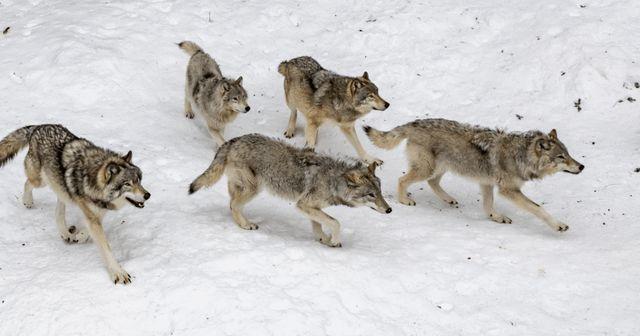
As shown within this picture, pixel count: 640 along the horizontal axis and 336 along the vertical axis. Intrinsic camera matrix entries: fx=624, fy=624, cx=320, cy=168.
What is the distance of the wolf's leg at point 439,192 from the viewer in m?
10.9

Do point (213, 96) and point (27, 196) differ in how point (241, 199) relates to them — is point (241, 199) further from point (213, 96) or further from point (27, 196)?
point (213, 96)

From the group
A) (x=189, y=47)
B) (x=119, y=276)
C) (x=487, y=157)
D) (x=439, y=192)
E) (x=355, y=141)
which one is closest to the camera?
(x=119, y=276)

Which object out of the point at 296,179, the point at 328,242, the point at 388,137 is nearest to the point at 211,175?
the point at 296,179

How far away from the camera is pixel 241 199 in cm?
921

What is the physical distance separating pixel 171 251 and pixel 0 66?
291 inches

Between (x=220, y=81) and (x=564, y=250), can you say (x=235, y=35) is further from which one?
(x=564, y=250)

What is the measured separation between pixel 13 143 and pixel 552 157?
7960mm

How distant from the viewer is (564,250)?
8930 mm

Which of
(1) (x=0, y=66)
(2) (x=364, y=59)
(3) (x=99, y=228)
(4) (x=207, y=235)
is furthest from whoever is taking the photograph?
(2) (x=364, y=59)

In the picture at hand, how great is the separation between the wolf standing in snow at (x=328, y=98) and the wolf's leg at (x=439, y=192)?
4.94 ft

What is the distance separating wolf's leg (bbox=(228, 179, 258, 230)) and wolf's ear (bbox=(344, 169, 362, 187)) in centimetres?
143

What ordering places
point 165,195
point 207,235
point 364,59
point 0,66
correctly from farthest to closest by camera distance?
point 364,59, point 0,66, point 165,195, point 207,235

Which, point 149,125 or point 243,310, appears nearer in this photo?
point 243,310

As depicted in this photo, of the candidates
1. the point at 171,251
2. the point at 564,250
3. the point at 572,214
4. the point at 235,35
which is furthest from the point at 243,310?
the point at 235,35
